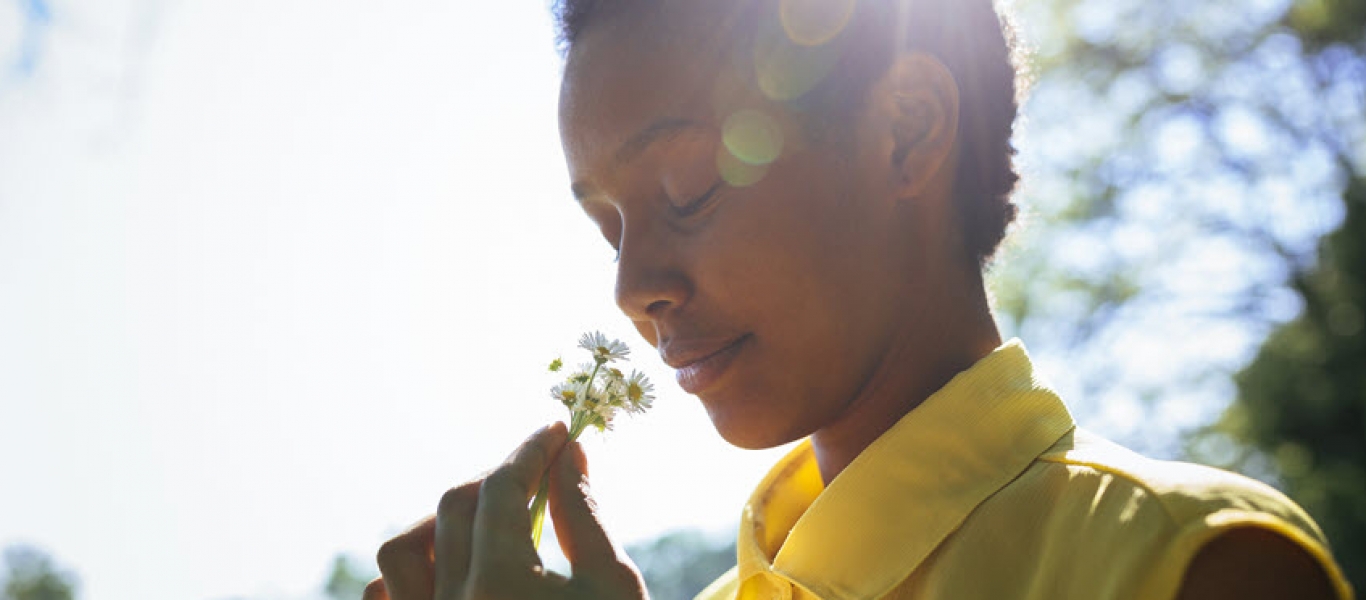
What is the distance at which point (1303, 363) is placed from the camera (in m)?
12.9

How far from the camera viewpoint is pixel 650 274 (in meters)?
1.54

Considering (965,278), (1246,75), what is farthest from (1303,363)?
(965,278)

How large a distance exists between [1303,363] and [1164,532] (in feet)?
45.0

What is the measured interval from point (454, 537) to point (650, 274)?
0.45 metres

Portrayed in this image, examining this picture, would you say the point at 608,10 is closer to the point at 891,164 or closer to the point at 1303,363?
the point at 891,164

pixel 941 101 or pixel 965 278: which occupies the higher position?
pixel 941 101

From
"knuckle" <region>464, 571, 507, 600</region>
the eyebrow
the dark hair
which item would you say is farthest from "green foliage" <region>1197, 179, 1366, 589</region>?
"knuckle" <region>464, 571, 507, 600</region>

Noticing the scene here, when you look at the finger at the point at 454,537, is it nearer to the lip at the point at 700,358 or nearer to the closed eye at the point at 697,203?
the lip at the point at 700,358

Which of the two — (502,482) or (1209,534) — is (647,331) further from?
(1209,534)

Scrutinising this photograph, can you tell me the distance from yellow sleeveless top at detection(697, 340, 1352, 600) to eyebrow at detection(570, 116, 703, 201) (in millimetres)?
508

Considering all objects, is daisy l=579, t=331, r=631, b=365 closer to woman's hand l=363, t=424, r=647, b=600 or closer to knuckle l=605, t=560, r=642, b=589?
woman's hand l=363, t=424, r=647, b=600

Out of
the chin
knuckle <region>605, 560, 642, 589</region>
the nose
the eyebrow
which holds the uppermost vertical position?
the eyebrow

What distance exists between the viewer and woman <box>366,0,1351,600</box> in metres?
1.28

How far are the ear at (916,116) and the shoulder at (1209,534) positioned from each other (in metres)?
0.58
